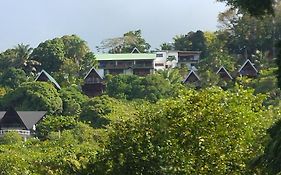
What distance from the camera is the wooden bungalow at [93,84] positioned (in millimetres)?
56000

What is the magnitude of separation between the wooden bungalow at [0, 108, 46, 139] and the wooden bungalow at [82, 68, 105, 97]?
401 inches

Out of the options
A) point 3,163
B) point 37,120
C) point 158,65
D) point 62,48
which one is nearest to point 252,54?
point 158,65

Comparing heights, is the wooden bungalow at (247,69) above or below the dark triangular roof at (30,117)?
above

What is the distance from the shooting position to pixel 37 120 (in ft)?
145

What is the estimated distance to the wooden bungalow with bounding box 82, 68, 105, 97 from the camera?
56000mm

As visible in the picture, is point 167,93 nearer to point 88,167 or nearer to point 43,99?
point 43,99

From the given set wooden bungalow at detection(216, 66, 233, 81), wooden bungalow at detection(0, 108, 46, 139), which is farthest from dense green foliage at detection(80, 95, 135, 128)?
wooden bungalow at detection(216, 66, 233, 81)

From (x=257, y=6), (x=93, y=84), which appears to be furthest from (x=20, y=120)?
(x=257, y=6)

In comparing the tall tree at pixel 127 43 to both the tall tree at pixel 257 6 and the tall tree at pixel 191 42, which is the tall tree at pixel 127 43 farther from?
the tall tree at pixel 257 6

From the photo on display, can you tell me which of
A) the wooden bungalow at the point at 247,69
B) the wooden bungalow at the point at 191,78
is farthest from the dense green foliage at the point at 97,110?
the wooden bungalow at the point at 247,69

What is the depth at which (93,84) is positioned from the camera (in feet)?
184

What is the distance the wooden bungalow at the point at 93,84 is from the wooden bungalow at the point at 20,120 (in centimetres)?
1018

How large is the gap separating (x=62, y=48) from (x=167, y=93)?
1868 centimetres

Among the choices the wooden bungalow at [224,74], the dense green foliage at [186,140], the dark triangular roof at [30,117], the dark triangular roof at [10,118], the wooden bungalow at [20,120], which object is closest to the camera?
the dense green foliage at [186,140]
